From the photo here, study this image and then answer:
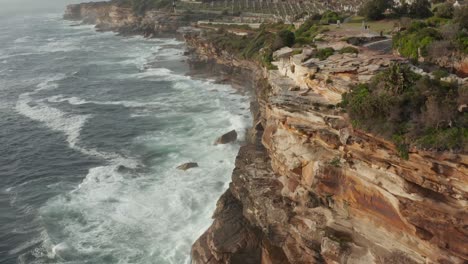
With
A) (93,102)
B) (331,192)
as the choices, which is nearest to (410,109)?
(331,192)

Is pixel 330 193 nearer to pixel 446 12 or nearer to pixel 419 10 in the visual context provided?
pixel 446 12

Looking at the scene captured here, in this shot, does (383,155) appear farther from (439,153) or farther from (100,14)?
(100,14)

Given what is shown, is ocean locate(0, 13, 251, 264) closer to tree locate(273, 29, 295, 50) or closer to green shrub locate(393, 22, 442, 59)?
tree locate(273, 29, 295, 50)

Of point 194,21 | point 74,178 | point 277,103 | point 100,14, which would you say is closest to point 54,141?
point 74,178

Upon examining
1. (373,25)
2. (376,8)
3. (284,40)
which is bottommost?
(284,40)

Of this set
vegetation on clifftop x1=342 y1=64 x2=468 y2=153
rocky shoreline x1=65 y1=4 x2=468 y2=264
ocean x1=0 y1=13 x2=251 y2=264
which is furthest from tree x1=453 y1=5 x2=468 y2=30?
ocean x1=0 y1=13 x2=251 y2=264

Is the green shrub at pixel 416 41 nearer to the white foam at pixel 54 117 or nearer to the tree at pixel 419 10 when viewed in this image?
the tree at pixel 419 10
